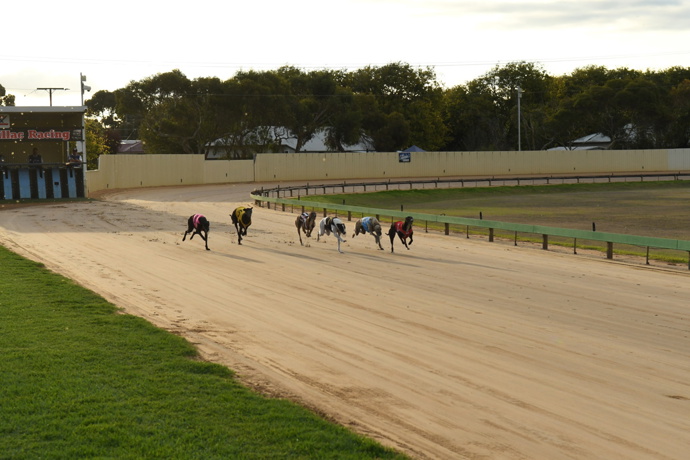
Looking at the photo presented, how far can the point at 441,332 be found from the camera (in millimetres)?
10719

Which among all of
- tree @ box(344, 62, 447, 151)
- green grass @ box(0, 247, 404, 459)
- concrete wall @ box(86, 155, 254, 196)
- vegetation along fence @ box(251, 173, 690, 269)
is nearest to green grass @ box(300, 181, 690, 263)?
vegetation along fence @ box(251, 173, 690, 269)

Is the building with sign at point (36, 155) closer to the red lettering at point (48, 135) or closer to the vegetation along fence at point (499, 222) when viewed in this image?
the red lettering at point (48, 135)

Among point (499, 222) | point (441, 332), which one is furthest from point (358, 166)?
point (441, 332)

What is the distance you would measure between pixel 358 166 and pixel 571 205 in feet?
88.6

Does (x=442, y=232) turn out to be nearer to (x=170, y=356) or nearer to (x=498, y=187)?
(x=170, y=356)

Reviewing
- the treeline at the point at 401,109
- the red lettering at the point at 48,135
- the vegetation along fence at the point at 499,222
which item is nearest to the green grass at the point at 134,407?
the vegetation along fence at the point at 499,222

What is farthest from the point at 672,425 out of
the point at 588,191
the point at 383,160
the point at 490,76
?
the point at 490,76

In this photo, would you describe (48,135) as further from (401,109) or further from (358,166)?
(401,109)

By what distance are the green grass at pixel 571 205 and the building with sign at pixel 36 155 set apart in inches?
450

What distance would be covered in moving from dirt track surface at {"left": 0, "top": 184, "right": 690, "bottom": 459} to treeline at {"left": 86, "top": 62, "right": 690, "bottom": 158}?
164 feet

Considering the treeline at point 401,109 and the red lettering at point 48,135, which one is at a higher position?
the treeline at point 401,109

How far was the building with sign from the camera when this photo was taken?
41.0m

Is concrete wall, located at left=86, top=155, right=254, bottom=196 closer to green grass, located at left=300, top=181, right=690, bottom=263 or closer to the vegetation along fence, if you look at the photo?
the vegetation along fence

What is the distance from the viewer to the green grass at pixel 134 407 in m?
6.20
